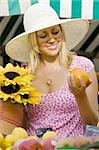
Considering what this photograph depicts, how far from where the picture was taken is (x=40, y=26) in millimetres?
2217

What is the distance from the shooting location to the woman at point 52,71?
214 centimetres

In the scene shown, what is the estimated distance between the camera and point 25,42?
2408 mm

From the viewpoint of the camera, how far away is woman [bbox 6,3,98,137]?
2.14 meters

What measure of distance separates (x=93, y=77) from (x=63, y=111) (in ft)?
0.75

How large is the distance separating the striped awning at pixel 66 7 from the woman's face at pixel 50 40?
215 millimetres

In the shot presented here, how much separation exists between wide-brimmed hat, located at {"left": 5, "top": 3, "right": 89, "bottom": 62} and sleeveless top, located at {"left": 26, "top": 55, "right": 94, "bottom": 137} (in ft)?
1.16

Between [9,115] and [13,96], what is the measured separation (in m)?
0.09

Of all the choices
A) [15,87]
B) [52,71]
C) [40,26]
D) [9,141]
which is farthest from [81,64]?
[9,141]

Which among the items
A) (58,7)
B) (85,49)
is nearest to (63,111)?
(58,7)

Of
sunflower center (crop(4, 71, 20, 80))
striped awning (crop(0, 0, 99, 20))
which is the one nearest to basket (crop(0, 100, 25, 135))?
sunflower center (crop(4, 71, 20, 80))

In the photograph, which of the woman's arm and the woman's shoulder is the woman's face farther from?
the woman's arm

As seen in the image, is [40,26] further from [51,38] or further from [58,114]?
[58,114]

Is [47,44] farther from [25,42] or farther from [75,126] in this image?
[75,126]

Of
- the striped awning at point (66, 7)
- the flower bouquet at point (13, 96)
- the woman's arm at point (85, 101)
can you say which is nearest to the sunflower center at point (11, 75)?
the flower bouquet at point (13, 96)
